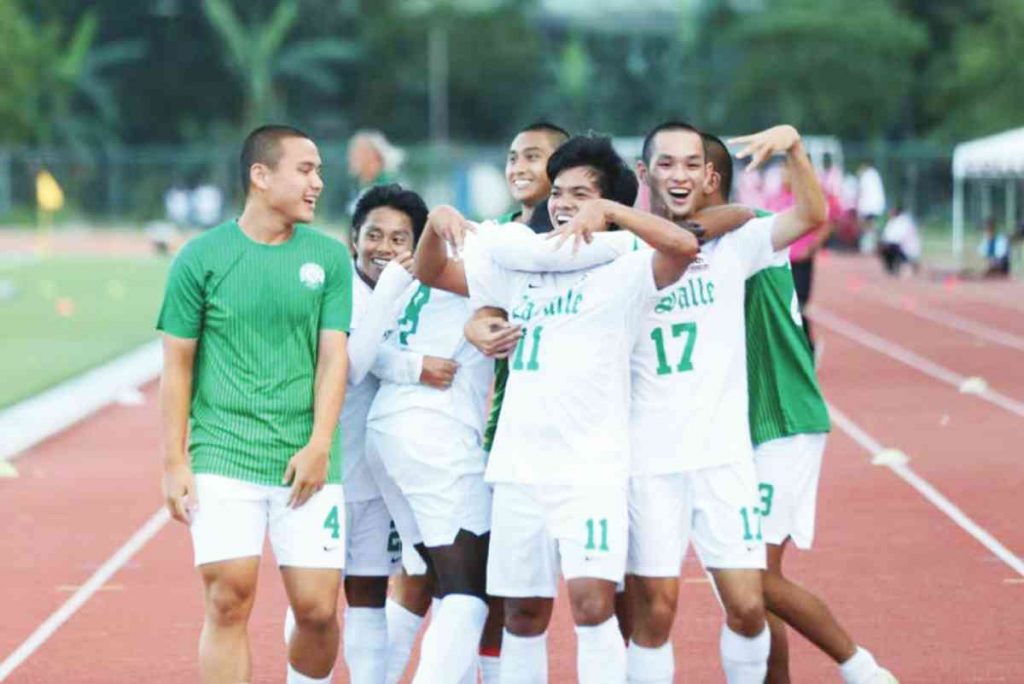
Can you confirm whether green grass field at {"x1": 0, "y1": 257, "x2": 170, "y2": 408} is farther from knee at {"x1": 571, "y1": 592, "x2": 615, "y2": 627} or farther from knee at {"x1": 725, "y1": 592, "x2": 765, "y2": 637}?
knee at {"x1": 571, "y1": 592, "x2": 615, "y2": 627}

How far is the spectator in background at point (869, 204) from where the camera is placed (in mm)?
42219

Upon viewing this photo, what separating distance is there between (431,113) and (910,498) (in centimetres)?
6906

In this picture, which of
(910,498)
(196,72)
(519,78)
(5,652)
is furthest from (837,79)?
(5,652)

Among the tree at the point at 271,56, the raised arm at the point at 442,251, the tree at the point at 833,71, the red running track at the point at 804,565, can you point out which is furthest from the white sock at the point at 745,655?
the tree at the point at 833,71

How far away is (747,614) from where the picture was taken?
6.57m

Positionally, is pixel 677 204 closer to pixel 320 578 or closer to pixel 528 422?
pixel 528 422

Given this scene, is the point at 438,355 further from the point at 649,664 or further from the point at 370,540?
the point at 649,664

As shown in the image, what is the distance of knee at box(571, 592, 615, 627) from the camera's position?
6.27m

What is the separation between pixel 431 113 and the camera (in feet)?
264

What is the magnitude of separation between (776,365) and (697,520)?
685 millimetres

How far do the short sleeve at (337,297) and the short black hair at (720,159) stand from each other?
122 cm

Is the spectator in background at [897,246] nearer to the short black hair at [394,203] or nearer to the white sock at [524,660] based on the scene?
the short black hair at [394,203]

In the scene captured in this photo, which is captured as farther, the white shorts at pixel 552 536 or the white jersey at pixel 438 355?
the white jersey at pixel 438 355

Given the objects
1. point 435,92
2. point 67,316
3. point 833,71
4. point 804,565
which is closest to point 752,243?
point 804,565
